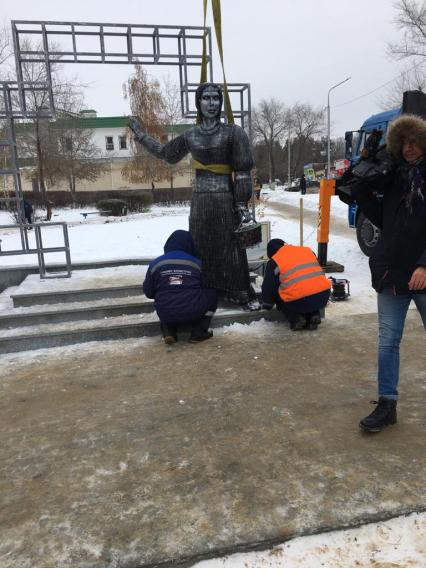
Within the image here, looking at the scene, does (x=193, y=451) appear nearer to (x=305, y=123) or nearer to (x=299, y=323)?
(x=299, y=323)

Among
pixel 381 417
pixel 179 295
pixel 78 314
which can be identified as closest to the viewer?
pixel 381 417

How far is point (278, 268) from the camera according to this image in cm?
462

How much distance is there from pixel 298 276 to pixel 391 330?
1.78 metres

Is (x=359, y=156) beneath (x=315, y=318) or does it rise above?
above

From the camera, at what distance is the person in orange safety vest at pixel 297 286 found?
447 centimetres

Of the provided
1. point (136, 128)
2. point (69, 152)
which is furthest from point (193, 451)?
point (69, 152)

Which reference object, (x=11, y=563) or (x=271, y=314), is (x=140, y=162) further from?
(x=11, y=563)

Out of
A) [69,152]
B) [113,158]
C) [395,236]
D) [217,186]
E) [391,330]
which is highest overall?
[113,158]

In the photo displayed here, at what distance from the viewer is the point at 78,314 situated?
5.04m

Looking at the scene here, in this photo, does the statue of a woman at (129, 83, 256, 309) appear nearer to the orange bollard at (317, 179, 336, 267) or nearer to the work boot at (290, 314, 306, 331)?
the work boot at (290, 314, 306, 331)

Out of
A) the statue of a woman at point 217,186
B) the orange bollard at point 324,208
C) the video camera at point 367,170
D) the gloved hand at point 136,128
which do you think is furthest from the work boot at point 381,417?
the orange bollard at point 324,208

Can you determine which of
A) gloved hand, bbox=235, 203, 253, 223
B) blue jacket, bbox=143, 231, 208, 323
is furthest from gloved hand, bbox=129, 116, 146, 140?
blue jacket, bbox=143, 231, 208, 323

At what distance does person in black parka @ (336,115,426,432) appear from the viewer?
2.55 m

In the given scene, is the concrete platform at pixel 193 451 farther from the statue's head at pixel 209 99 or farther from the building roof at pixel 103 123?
the building roof at pixel 103 123
